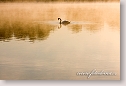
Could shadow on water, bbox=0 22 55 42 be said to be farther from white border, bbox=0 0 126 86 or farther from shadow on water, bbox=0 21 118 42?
white border, bbox=0 0 126 86

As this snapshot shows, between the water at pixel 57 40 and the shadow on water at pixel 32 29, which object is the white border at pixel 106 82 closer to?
the water at pixel 57 40

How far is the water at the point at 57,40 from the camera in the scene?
1691 millimetres

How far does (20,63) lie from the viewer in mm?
1723

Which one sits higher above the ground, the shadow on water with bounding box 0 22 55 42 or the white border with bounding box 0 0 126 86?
the shadow on water with bounding box 0 22 55 42

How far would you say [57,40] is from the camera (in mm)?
1724

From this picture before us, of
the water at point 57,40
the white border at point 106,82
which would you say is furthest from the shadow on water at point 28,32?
the white border at point 106,82

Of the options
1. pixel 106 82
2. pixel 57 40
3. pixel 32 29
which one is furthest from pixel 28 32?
pixel 106 82

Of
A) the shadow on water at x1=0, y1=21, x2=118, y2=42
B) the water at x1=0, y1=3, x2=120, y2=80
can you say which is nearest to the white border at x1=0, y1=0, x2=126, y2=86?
the water at x1=0, y1=3, x2=120, y2=80

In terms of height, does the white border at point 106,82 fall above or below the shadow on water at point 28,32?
below

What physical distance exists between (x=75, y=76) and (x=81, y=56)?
141mm

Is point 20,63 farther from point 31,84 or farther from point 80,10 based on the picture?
point 80,10

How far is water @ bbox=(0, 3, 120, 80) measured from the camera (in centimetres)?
169

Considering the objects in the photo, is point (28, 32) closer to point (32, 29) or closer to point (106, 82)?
point (32, 29)

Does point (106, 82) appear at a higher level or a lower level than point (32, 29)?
lower
